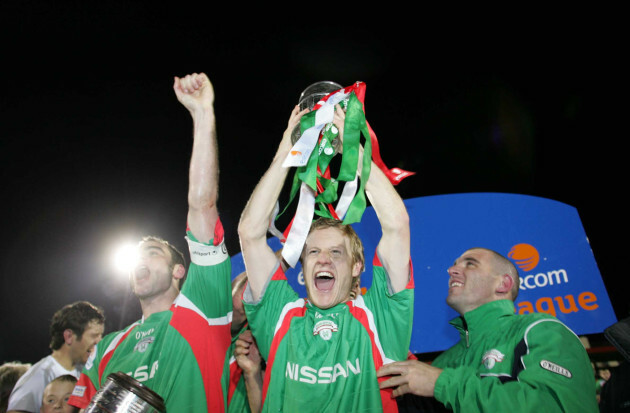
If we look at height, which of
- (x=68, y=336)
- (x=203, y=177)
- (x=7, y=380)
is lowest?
(x=7, y=380)

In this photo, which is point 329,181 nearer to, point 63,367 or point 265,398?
point 265,398

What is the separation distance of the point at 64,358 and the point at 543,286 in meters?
4.66

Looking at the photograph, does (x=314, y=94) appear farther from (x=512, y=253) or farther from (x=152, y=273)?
(x=512, y=253)

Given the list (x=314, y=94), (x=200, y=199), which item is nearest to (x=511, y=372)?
(x=314, y=94)

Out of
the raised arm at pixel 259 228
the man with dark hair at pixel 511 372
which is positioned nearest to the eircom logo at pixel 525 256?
the man with dark hair at pixel 511 372

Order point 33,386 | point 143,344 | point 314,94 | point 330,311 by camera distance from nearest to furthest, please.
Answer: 1. point 330,311
2. point 314,94
3. point 143,344
4. point 33,386

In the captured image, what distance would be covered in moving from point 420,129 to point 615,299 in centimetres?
478

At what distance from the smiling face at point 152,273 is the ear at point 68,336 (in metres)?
2.15

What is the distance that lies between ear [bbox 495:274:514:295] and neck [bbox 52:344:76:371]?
4.28m

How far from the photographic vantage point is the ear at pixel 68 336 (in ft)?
14.8

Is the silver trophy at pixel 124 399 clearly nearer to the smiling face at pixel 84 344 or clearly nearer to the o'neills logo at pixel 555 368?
the o'neills logo at pixel 555 368

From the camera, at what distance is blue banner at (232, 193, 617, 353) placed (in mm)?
3242

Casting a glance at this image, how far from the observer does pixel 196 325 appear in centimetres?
252

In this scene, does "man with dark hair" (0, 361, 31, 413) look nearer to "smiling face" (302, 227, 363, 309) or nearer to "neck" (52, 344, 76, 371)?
"neck" (52, 344, 76, 371)
